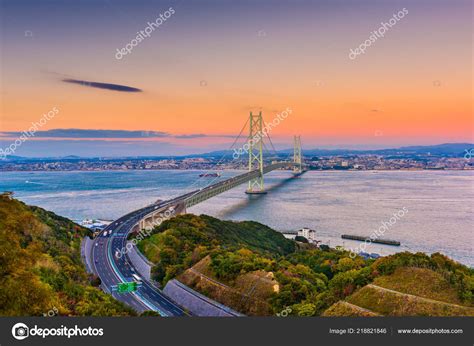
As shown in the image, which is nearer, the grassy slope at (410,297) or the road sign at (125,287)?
the grassy slope at (410,297)

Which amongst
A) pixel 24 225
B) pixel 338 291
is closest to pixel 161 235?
pixel 24 225

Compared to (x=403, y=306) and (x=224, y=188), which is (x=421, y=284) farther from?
(x=224, y=188)

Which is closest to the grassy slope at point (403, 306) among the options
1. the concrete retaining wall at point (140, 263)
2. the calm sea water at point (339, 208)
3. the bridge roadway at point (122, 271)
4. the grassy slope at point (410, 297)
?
the grassy slope at point (410, 297)

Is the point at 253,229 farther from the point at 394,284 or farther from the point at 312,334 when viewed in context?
the point at 312,334
